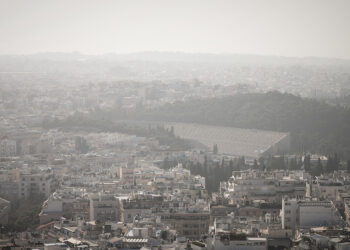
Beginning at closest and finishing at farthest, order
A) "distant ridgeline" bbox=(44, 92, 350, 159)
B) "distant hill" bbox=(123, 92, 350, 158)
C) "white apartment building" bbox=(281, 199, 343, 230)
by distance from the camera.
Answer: "white apartment building" bbox=(281, 199, 343, 230) < "distant hill" bbox=(123, 92, 350, 158) < "distant ridgeline" bbox=(44, 92, 350, 159)

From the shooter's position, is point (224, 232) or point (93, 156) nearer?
point (224, 232)

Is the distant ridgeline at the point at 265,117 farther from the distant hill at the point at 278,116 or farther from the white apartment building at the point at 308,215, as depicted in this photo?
the white apartment building at the point at 308,215

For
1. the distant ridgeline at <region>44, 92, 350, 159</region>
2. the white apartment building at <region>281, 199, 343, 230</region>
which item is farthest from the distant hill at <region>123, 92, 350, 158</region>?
the white apartment building at <region>281, 199, 343, 230</region>

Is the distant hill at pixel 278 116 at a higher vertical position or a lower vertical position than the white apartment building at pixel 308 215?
lower

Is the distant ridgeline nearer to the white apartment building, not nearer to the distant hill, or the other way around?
the distant hill

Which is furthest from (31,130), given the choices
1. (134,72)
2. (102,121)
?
(134,72)

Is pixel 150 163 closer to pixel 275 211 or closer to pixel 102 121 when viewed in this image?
pixel 275 211

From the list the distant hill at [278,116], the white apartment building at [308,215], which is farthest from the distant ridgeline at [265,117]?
the white apartment building at [308,215]

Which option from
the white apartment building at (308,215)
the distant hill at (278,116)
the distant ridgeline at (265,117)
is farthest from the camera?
the distant ridgeline at (265,117)
